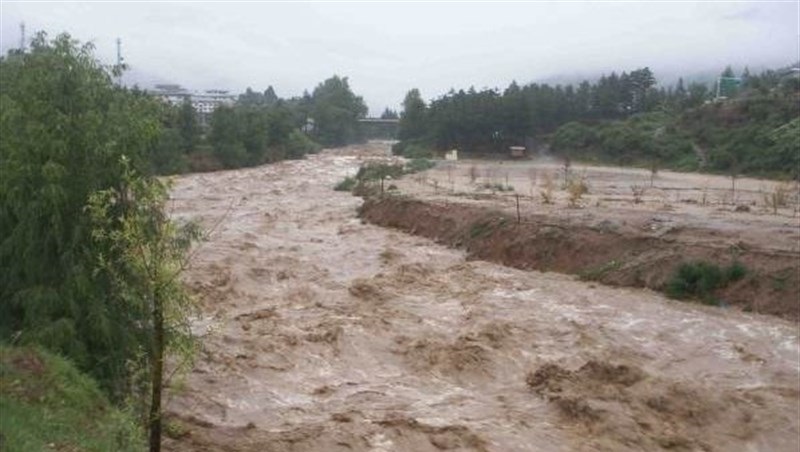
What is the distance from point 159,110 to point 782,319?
48.1ft

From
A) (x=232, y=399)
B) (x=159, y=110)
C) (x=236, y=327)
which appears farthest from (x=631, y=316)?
(x=159, y=110)

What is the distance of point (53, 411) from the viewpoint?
9508 mm

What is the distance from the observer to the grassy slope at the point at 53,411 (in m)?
8.10

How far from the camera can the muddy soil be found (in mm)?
12461

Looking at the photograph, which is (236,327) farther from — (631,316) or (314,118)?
(314,118)

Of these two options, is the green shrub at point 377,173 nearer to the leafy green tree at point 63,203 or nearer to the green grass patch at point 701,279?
the green grass patch at point 701,279

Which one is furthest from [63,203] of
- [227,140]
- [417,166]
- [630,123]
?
[630,123]

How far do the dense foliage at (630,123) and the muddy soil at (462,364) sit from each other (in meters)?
40.0

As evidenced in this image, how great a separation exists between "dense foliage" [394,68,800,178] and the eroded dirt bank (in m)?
33.4

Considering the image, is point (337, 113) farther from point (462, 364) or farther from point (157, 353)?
point (157, 353)

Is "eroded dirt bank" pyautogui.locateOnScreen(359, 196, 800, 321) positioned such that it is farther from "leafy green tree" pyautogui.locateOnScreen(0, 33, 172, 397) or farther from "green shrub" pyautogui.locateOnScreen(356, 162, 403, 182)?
"green shrub" pyautogui.locateOnScreen(356, 162, 403, 182)

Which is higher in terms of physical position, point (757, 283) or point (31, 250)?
point (31, 250)

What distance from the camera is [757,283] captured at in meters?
21.1

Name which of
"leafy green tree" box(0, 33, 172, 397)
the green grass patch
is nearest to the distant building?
"leafy green tree" box(0, 33, 172, 397)
